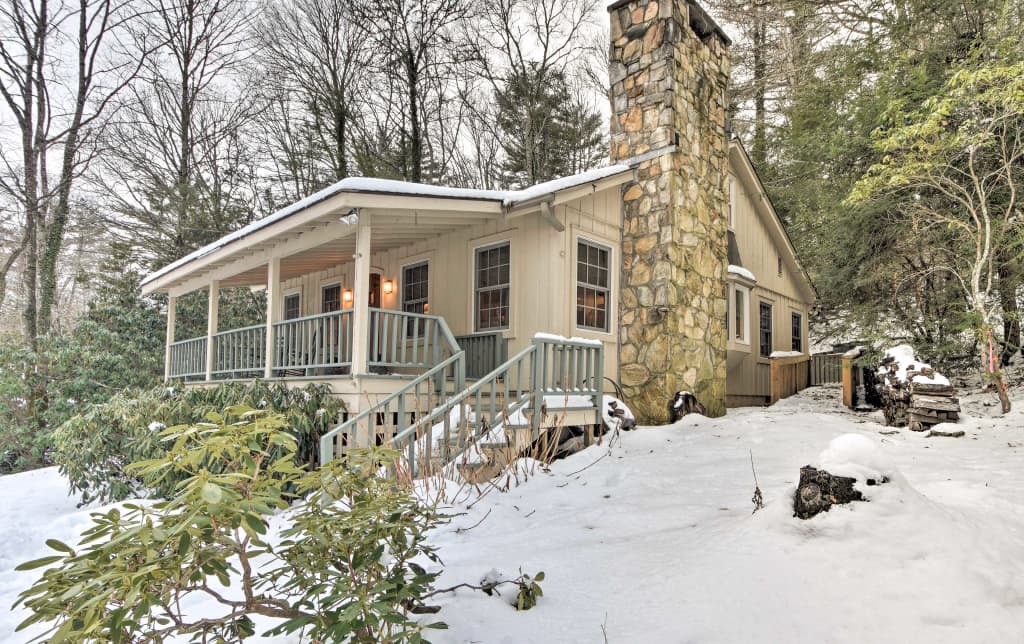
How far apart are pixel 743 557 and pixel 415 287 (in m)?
7.77

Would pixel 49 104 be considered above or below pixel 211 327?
above

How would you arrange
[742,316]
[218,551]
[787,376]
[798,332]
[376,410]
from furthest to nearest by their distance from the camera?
[798,332] < [787,376] < [742,316] < [376,410] < [218,551]

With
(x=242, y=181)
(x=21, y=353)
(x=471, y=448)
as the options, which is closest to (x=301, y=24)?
(x=242, y=181)

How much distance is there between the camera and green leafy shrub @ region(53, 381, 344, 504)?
6816 mm

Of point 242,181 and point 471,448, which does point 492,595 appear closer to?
point 471,448

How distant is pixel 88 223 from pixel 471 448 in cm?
1586

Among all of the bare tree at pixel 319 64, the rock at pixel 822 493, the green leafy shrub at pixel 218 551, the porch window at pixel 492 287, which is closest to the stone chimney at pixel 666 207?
the porch window at pixel 492 287

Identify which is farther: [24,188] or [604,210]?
[24,188]

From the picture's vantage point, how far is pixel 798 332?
48.0 feet

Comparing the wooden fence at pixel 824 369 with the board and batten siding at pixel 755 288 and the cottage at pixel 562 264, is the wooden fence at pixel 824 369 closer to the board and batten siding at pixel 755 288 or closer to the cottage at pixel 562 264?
the board and batten siding at pixel 755 288

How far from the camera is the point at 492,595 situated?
8.94ft

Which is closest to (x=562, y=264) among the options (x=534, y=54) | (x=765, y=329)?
(x=765, y=329)

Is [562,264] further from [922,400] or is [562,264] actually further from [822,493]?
[822,493]

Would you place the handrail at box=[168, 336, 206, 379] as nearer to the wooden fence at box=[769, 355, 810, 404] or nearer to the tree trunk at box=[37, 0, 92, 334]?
the tree trunk at box=[37, 0, 92, 334]
